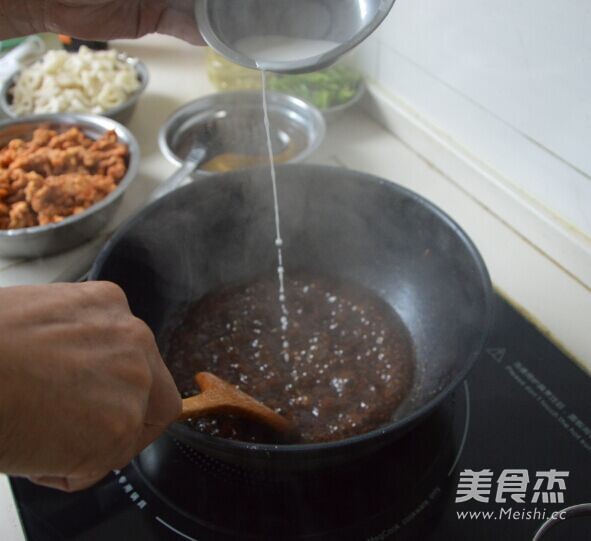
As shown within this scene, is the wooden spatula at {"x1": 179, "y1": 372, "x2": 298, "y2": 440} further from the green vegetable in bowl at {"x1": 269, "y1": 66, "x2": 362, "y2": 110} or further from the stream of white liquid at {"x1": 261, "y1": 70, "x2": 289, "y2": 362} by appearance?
the green vegetable in bowl at {"x1": 269, "y1": 66, "x2": 362, "y2": 110}

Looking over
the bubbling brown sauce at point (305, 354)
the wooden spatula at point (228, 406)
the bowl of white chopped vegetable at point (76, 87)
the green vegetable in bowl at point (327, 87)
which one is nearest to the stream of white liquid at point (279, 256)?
the bubbling brown sauce at point (305, 354)

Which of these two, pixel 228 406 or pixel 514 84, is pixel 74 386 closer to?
pixel 228 406

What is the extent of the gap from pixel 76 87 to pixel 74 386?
3.08ft

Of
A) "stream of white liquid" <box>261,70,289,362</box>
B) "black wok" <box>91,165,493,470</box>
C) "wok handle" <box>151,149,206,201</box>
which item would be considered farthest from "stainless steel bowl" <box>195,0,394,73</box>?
"wok handle" <box>151,149,206,201</box>

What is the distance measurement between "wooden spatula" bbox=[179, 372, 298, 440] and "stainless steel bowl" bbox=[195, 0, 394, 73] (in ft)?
1.22

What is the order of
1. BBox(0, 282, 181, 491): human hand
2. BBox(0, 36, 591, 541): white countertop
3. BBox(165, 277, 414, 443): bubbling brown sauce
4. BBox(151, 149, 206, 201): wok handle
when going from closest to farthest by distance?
1. BBox(0, 282, 181, 491): human hand
2. BBox(165, 277, 414, 443): bubbling brown sauce
3. BBox(0, 36, 591, 541): white countertop
4. BBox(151, 149, 206, 201): wok handle

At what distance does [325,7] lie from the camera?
74 cm

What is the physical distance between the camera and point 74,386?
0.41 m

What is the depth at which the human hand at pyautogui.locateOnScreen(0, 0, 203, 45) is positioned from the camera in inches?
32.6

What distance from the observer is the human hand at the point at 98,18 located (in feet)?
2.72

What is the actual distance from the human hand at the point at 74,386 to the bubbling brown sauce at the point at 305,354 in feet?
0.77

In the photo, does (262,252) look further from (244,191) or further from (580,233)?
(580,233)

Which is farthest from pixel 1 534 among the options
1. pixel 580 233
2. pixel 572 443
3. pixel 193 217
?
pixel 580 233

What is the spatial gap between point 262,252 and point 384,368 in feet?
0.99
